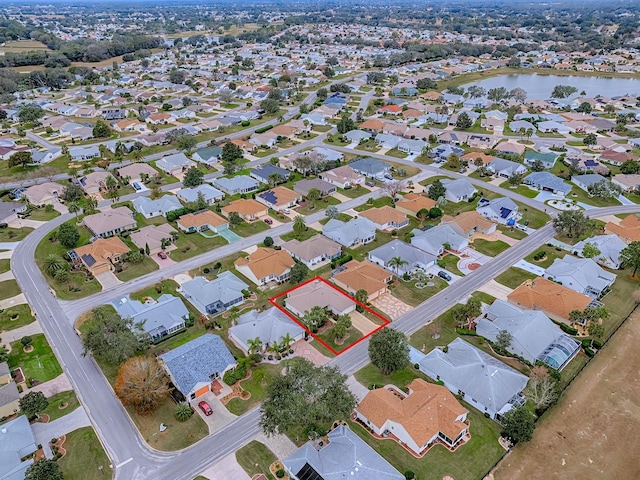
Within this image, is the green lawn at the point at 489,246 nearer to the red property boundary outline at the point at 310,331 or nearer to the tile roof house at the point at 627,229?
the tile roof house at the point at 627,229

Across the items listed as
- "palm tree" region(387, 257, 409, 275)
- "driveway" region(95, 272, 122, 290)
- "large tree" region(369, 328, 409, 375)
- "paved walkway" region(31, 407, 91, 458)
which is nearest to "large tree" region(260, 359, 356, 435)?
"large tree" region(369, 328, 409, 375)

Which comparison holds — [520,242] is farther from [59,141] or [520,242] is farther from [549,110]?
[59,141]

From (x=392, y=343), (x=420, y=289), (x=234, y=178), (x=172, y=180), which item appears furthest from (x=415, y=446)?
(x=172, y=180)

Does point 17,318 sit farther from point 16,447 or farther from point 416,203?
point 416,203

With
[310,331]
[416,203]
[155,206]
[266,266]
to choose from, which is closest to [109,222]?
[155,206]

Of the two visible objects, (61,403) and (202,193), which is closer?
(61,403)

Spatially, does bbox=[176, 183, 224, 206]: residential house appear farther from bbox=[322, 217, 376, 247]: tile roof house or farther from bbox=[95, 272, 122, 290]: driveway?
bbox=[322, 217, 376, 247]: tile roof house
